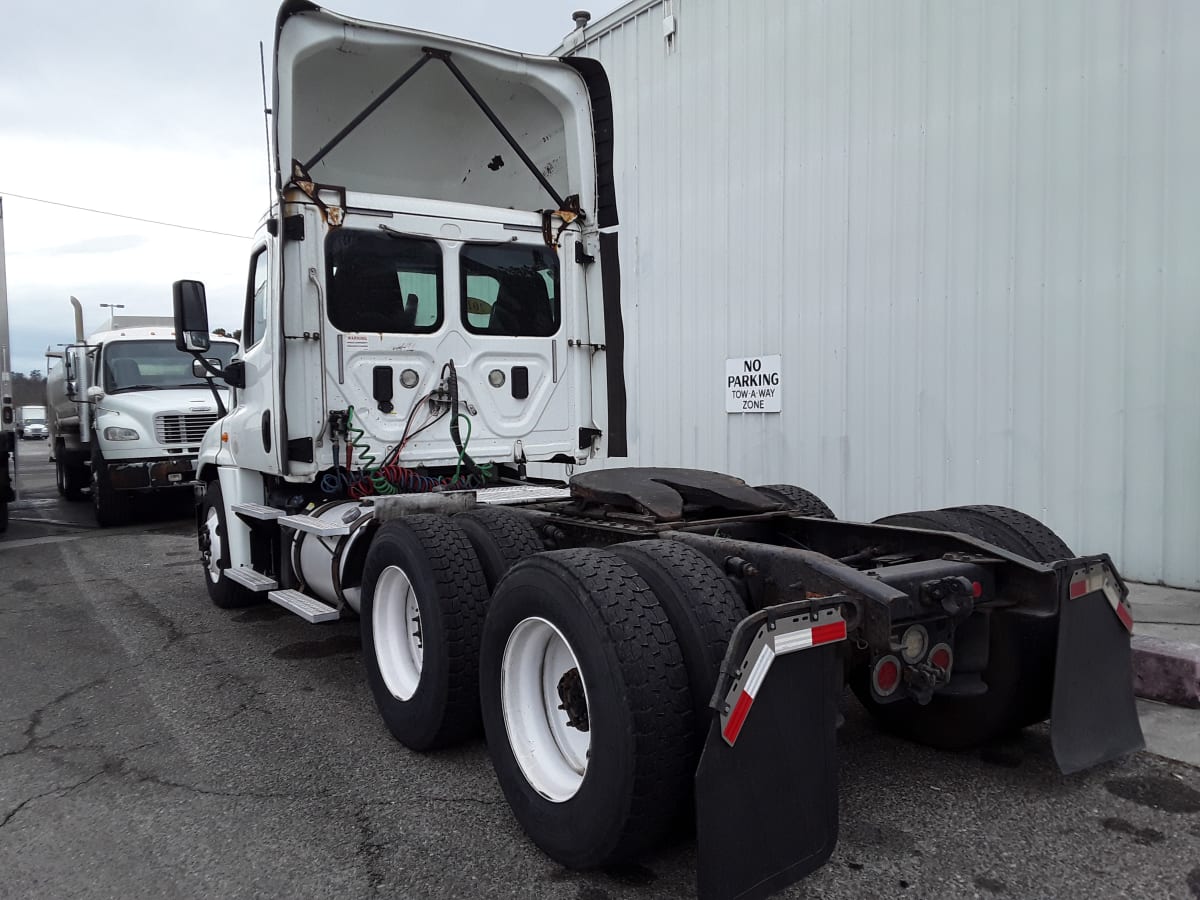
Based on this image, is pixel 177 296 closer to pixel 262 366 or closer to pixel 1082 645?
pixel 262 366

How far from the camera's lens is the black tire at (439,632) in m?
3.71

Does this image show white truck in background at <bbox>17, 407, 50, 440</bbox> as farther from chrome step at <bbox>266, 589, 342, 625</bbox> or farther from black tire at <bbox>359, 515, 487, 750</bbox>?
black tire at <bbox>359, 515, 487, 750</bbox>

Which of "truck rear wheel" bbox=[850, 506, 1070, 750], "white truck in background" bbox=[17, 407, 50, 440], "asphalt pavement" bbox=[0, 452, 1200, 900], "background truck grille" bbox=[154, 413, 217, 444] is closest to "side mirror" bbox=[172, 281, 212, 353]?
"asphalt pavement" bbox=[0, 452, 1200, 900]

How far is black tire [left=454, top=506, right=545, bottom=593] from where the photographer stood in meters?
3.90

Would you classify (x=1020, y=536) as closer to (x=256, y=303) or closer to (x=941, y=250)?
(x=941, y=250)

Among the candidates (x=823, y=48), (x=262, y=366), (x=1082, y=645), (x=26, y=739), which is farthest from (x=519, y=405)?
(x=823, y=48)

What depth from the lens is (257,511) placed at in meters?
5.64

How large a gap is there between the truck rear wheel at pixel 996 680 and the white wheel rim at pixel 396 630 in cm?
203

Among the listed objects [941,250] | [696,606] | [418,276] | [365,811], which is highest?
[941,250]

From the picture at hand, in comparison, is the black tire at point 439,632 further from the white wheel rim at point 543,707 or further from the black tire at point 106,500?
the black tire at point 106,500

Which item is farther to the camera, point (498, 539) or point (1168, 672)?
point (1168, 672)

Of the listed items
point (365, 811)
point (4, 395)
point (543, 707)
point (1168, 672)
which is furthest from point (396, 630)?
point (4, 395)

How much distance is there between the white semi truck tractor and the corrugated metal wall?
2.60 m

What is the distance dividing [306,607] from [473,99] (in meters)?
3.44
